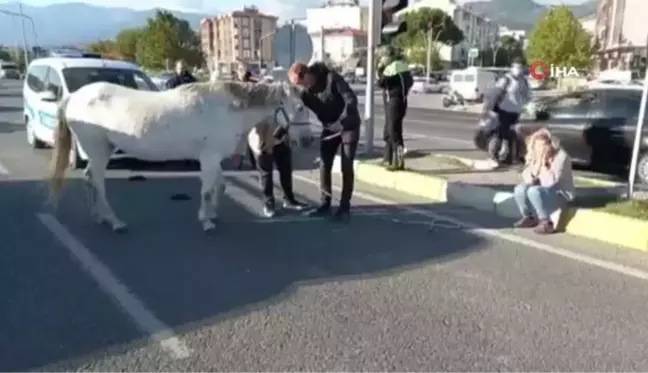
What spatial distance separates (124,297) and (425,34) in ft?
289

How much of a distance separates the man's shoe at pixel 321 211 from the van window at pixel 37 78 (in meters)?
6.60

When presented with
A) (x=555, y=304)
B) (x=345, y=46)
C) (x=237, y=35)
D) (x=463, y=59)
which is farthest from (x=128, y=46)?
(x=555, y=304)

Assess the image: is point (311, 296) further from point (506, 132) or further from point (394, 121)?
point (506, 132)

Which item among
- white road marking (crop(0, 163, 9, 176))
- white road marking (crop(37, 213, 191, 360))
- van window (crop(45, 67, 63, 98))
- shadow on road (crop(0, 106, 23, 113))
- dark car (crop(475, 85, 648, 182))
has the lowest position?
shadow on road (crop(0, 106, 23, 113))

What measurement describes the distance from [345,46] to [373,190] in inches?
3762

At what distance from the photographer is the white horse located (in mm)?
6285

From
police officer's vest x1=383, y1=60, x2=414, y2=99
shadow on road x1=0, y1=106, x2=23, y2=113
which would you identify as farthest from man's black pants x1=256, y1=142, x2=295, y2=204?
shadow on road x1=0, y1=106, x2=23, y2=113

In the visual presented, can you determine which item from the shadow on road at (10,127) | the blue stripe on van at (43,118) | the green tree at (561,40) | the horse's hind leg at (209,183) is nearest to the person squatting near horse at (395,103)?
the horse's hind leg at (209,183)

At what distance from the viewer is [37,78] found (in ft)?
38.2

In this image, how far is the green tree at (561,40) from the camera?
48.4 metres

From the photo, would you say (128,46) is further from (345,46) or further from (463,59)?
(463,59)

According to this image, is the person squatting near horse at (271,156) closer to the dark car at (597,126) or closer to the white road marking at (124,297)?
the white road marking at (124,297)

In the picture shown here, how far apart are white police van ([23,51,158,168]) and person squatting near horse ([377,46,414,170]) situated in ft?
14.4

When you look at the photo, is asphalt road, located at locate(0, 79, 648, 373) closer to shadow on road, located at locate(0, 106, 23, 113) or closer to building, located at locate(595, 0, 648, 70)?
shadow on road, located at locate(0, 106, 23, 113)
